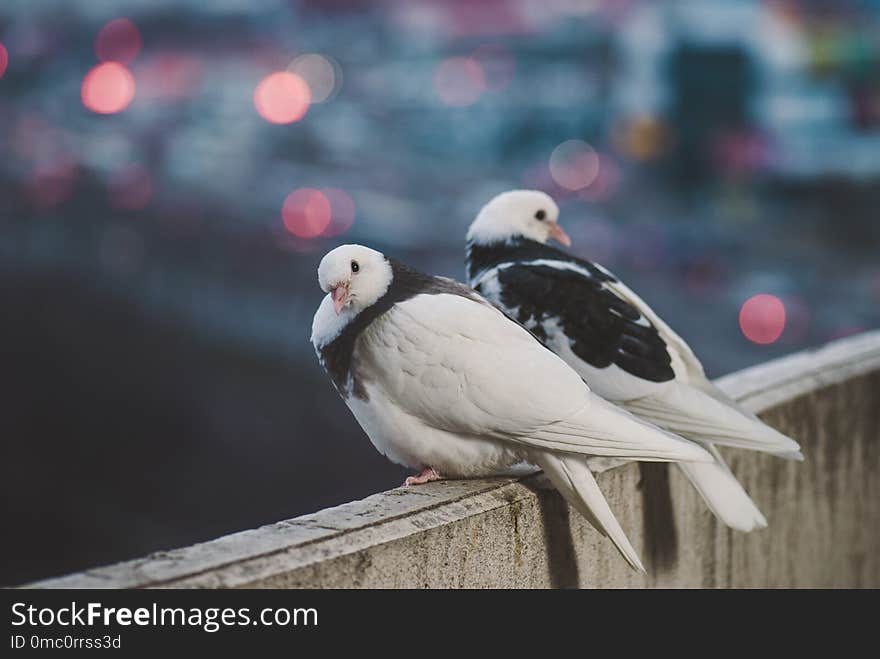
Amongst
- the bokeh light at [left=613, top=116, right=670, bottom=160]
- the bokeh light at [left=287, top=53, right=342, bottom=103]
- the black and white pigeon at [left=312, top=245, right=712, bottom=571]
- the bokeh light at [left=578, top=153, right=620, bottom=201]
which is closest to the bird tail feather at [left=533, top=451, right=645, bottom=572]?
A: the black and white pigeon at [left=312, top=245, right=712, bottom=571]

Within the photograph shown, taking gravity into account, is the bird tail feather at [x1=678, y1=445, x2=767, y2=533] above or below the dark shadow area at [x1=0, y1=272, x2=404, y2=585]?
below

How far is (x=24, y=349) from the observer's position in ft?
180

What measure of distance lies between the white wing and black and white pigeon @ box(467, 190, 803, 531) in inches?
20.1

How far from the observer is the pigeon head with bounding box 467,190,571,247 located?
584 centimetres

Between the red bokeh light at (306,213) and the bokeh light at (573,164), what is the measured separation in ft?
49.7

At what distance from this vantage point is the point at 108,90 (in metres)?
84.5

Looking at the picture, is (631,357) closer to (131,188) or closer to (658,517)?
(658,517)

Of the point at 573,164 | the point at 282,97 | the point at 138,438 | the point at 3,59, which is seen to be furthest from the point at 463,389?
the point at 3,59

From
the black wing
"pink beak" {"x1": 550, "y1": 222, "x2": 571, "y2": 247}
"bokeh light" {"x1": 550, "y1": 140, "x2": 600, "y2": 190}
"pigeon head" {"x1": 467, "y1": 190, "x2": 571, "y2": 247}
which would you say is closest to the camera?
the black wing

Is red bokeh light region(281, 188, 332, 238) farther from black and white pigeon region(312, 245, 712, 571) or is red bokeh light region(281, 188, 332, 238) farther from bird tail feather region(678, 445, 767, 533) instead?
black and white pigeon region(312, 245, 712, 571)

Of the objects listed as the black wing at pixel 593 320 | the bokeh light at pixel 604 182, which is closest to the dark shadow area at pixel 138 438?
the bokeh light at pixel 604 182

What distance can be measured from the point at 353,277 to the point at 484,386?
61 cm
